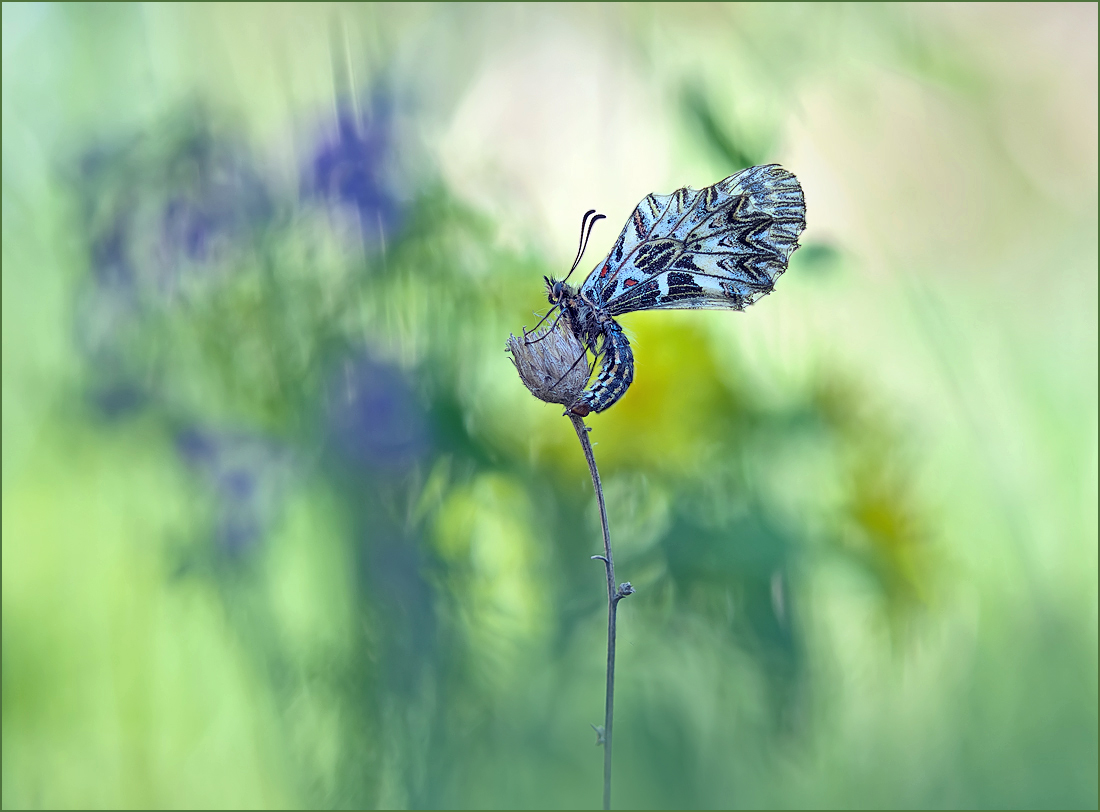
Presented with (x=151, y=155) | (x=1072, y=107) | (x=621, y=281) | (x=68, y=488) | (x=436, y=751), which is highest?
(x=1072, y=107)

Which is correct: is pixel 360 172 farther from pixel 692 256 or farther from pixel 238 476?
pixel 692 256

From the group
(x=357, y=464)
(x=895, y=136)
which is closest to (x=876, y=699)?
(x=357, y=464)

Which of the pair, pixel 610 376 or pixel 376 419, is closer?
pixel 610 376

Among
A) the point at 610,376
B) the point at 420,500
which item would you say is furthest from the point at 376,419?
the point at 610,376

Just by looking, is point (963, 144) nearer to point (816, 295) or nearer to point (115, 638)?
point (816, 295)

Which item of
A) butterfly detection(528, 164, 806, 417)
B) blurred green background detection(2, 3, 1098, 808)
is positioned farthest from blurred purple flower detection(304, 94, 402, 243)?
butterfly detection(528, 164, 806, 417)

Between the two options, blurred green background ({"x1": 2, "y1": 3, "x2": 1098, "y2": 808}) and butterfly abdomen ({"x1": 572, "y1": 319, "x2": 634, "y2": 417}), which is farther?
blurred green background ({"x1": 2, "y1": 3, "x2": 1098, "y2": 808})

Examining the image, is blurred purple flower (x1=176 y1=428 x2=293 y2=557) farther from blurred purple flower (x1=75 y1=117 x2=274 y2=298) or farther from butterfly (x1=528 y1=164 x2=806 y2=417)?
butterfly (x1=528 y1=164 x2=806 y2=417)
